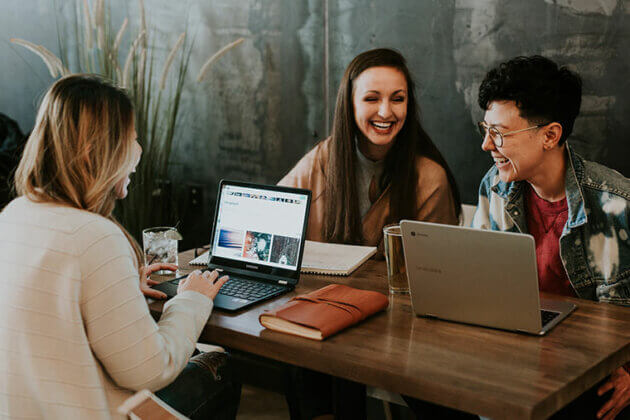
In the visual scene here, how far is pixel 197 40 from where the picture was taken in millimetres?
3641

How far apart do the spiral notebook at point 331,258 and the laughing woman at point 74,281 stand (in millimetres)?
607

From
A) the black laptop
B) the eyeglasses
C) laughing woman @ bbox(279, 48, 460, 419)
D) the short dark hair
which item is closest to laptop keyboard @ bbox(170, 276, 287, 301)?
the black laptop

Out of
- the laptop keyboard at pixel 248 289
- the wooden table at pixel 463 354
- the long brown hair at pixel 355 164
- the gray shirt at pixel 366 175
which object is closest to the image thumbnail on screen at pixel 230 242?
the laptop keyboard at pixel 248 289

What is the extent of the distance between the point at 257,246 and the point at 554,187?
88 cm

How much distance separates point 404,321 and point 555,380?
40cm

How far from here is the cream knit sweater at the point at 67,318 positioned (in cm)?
125

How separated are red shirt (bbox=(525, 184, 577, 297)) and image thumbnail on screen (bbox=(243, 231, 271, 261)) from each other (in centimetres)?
79

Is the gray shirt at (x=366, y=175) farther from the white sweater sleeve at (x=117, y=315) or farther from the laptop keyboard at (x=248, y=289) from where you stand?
the white sweater sleeve at (x=117, y=315)

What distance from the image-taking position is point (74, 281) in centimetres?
124

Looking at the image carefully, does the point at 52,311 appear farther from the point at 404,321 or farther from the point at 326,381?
the point at 326,381

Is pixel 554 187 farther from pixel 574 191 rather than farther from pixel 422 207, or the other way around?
pixel 422 207

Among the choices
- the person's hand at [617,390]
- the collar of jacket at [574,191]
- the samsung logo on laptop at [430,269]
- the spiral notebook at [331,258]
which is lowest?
the person's hand at [617,390]

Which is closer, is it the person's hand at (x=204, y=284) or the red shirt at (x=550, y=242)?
the person's hand at (x=204, y=284)

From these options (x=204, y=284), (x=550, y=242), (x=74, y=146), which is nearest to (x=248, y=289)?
(x=204, y=284)
